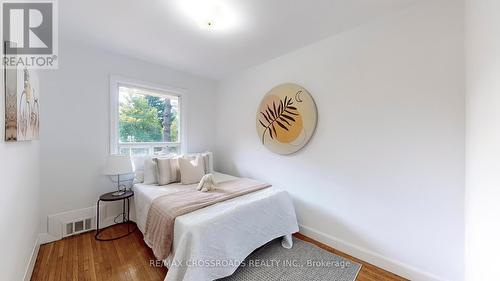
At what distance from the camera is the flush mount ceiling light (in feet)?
5.21

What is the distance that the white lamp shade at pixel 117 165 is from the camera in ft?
7.35

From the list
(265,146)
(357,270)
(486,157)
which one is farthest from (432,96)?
(265,146)

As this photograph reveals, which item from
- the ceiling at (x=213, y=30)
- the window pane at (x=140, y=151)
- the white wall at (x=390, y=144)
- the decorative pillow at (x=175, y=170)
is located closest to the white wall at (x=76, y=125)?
the ceiling at (x=213, y=30)

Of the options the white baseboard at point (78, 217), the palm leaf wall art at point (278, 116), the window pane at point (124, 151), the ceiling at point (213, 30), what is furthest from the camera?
the window pane at point (124, 151)

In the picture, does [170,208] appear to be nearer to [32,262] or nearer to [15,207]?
[15,207]

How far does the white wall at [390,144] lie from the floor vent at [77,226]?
2.58m

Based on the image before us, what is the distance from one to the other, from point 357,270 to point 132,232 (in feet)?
8.33

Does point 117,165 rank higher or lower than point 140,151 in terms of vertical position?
lower

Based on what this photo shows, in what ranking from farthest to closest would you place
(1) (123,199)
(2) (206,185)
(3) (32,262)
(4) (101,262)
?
(1) (123,199)
(2) (206,185)
(4) (101,262)
(3) (32,262)

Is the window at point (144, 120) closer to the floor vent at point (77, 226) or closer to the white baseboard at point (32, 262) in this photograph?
the floor vent at point (77, 226)

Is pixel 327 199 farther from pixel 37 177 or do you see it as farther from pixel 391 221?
pixel 37 177

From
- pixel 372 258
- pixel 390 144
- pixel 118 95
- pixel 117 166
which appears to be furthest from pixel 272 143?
pixel 118 95

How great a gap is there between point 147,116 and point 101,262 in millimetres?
1928

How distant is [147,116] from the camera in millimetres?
2955
